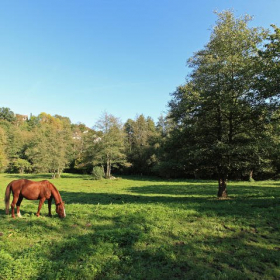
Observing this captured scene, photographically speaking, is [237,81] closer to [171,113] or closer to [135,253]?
[171,113]

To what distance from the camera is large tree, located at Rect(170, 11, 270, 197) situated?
38.8 ft

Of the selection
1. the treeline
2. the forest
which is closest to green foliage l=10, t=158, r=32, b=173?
the treeline

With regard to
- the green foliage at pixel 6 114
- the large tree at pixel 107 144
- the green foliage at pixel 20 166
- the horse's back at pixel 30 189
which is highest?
the green foliage at pixel 6 114

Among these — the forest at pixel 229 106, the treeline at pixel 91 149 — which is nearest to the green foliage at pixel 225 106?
the forest at pixel 229 106

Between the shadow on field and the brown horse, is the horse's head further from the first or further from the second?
the shadow on field

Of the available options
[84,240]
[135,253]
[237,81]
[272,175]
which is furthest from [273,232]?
[272,175]

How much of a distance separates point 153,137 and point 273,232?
157 feet

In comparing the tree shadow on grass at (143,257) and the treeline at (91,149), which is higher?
the treeline at (91,149)

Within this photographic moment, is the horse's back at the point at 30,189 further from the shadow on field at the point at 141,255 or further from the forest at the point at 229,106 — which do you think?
the forest at the point at 229,106

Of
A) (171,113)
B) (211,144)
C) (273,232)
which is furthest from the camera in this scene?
(171,113)

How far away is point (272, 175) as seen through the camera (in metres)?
36.4

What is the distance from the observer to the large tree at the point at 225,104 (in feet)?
38.8

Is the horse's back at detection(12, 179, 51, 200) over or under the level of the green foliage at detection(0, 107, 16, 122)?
under

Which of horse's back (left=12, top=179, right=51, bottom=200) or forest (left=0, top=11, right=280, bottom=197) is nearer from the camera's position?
horse's back (left=12, top=179, right=51, bottom=200)
